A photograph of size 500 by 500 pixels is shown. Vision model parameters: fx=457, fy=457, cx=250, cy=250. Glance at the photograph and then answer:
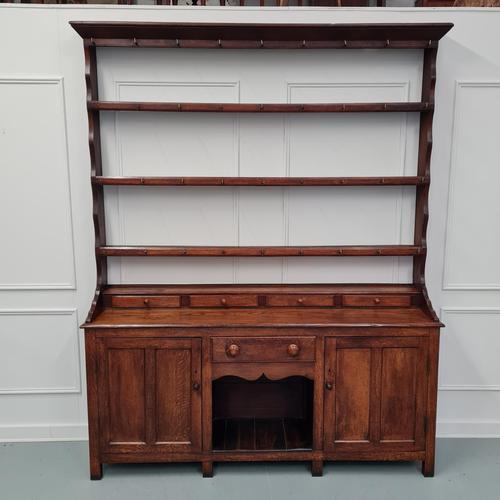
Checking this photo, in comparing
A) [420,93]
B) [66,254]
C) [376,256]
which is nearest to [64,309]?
[66,254]

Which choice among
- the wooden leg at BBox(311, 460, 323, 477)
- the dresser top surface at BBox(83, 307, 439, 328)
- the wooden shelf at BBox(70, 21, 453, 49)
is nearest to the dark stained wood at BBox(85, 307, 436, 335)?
the dresser top surface at BBox(83, 307, 439, 328)

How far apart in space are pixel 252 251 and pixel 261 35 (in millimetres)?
1241

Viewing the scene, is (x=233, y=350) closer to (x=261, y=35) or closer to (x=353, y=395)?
(x=353, y=395)

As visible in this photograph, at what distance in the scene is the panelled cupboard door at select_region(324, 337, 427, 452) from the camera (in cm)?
257

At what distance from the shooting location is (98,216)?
2783mm

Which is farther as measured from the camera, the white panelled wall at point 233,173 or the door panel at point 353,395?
the white panelled wall at point 233,173

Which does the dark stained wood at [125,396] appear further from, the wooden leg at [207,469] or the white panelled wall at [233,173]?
the white panelled wall at [233,173]

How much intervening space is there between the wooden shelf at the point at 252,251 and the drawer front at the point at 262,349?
53 centimetres

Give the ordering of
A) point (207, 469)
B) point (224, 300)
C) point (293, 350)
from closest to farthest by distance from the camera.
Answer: point (293, 350), point (207, 469), point (224, 300)

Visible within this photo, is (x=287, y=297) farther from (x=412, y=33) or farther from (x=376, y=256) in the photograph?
(x=412, y=33)

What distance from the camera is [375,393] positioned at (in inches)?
102

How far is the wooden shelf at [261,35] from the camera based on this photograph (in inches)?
98.7

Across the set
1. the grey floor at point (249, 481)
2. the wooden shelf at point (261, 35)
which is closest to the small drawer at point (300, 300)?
the grey floor at point (249, 481)

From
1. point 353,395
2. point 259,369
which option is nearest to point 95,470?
point 259,369
